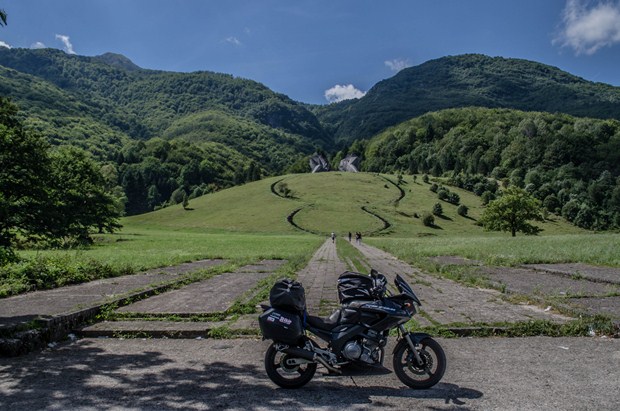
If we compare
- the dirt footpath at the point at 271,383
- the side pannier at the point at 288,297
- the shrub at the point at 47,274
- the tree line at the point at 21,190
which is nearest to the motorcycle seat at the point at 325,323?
the side pannier at the point at 288,297

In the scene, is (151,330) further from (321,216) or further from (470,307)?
(321,216)

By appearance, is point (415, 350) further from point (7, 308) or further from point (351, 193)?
point (351, 193)

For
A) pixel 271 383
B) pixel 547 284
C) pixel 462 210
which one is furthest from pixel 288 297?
pixel 462 210

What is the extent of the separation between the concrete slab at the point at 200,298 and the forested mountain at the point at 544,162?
107909 mm

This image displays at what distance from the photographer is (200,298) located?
448 inches

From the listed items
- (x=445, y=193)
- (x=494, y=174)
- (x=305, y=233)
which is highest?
(x=494, y=174)

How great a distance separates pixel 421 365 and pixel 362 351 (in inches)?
32.1

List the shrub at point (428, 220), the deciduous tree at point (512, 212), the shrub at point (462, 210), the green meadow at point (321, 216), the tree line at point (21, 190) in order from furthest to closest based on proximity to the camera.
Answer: the shrub at point (462, 210)
the shrub at point (428, 220)
the green meadow at point (321, 216)
the deciduous tree at point (512, 212)
the tree line at point (21, 190)

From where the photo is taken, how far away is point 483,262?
22.5 meters

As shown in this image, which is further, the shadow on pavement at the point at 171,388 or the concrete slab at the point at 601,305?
the concrete slab at the point at 601,305

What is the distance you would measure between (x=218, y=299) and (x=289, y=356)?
644cm

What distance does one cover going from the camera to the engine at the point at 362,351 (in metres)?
5.27

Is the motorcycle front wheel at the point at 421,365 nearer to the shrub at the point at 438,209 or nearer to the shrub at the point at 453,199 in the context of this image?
the shrub at the point at 438,209

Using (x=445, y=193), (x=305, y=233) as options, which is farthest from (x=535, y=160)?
(x=305, y=233)
